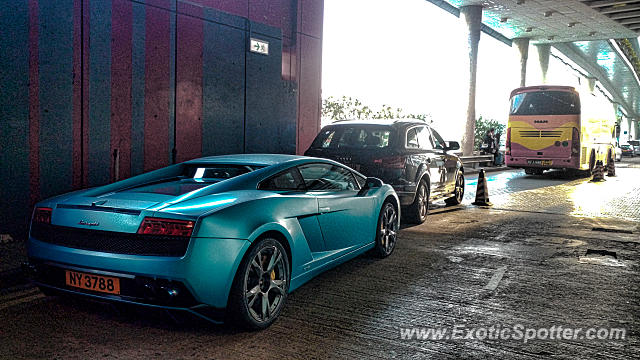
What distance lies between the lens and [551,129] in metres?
19.3

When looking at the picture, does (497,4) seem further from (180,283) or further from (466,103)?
(180,283)

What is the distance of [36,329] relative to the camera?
375 cm

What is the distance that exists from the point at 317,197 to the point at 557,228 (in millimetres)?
5596

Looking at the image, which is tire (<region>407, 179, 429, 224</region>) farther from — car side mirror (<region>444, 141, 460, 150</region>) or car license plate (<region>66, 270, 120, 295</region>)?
car license plate (<region>66, 270, 120, 295</region>)

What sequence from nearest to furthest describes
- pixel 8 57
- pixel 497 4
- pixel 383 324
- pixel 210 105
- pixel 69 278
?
pixel 69 278, pixel 383 324, pixel 8 57, pixel 210 105, pixel 497 4

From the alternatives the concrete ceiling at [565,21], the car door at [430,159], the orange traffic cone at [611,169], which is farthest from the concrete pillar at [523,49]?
the car door at [430,159]

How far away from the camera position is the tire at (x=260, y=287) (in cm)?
358

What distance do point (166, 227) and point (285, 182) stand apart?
1332 mm

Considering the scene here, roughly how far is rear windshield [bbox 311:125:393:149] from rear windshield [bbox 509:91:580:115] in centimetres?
1311

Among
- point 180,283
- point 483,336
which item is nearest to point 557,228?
point 483,336

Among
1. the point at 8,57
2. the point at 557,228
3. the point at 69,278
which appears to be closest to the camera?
the point at 69,278

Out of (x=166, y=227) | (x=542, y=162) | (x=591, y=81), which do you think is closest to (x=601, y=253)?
(x=166, y=227)

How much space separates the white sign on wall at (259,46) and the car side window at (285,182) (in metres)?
6.04

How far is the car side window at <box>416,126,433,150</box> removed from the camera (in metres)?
9.12
